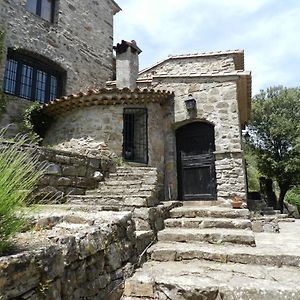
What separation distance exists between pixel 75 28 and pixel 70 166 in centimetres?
812

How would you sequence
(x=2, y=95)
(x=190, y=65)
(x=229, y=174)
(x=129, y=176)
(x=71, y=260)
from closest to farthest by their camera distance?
(x=71, y=260)
(x=129, y=176)
(x=229, y=174)
(x=2, y=95)
(x=190, y=65)

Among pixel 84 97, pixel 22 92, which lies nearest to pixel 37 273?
pixel 84 97

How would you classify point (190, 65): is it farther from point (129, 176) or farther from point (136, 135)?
point (129, 176)

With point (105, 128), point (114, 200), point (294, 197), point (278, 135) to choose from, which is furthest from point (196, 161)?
point (294, 197)

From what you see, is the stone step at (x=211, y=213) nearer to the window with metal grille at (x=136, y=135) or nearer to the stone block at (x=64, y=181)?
the stone block at (x=64, y=181)

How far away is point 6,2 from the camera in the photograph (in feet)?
29.4

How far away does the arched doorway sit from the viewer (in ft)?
25.6

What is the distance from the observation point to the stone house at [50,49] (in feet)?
29.1

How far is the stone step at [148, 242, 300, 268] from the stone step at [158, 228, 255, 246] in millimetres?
115

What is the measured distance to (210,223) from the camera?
457 cm

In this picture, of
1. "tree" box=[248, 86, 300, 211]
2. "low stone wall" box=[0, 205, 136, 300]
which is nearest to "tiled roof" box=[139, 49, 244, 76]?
"tree" box=[248, 86, 300, 211]

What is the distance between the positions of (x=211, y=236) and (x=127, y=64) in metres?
7.40

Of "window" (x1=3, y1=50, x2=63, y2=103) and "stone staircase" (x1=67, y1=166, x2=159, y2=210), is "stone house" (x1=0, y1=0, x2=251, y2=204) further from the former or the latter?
"stone staircase" (x1=67, y1=166, x2=159, y2=210)

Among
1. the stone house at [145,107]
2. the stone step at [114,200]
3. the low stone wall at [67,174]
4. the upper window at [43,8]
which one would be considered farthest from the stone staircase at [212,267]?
the upper window at [43,8]
